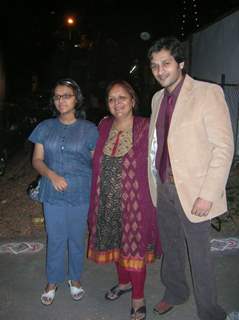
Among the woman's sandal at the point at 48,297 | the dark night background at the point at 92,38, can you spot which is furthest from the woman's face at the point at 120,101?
the dark night background at the point at 92,38

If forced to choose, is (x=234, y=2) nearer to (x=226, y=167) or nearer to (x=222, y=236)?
(x=222, y=236)

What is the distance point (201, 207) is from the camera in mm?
2658

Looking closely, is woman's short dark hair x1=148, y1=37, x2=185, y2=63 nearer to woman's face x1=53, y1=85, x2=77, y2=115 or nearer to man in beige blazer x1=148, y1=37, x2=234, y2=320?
man in beige blazer x1=148, y1=37, x2=234, y2=320

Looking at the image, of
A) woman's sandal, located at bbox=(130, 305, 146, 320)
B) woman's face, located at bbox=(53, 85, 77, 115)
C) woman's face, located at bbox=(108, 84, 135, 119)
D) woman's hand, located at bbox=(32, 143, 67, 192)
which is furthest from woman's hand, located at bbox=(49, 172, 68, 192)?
woman's sandal, located at bbox=(130, 305, 146, 320)

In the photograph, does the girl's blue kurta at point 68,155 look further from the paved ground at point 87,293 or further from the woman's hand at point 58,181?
the paved ground at point 87,293

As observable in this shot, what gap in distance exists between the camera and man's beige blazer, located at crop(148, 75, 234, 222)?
8.46 feet

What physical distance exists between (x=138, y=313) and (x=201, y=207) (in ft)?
3.98

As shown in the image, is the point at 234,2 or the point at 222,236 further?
the point at 234,2

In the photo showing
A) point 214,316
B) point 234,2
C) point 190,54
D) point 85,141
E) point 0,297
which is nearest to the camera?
point 214,316

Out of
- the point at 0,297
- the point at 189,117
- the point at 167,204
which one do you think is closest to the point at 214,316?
the point at 167,204

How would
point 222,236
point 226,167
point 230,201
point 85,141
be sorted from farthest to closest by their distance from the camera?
point 230,201 → point 222,236 → point 85,141 → point 226,167

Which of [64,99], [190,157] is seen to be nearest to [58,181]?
[64,99]

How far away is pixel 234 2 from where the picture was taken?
19844 mm

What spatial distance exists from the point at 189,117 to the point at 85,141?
37.3 inches
